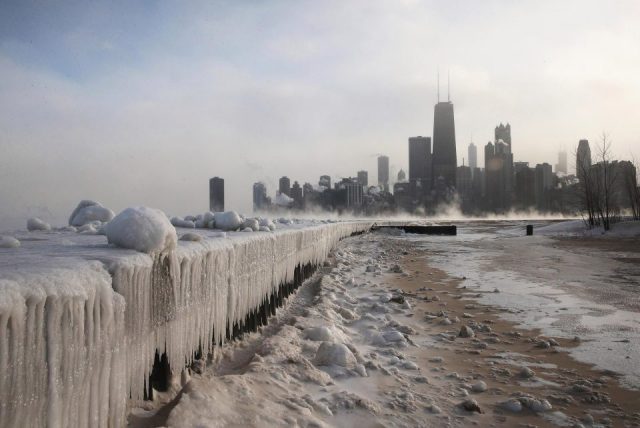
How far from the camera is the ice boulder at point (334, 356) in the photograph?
3.58 meters

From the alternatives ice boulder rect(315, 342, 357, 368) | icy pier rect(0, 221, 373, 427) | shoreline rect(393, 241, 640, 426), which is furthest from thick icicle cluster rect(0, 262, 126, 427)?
shoreline rect(393, 241, 640, 426)

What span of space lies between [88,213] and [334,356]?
5.75 m

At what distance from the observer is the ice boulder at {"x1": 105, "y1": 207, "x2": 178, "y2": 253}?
2.52m

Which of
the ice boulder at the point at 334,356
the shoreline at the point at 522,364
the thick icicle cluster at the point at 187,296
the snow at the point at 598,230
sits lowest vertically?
the snow at the point at 598,230

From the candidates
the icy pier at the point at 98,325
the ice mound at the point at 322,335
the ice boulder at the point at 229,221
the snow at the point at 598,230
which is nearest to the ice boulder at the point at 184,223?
the ice boulder at the point at 229,221

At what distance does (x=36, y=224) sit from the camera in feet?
20.9

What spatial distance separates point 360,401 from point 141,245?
1.84 metres

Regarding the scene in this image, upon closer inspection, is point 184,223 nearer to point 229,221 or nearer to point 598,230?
point 229,221

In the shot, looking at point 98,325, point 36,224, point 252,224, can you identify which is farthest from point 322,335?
A: point 36,224

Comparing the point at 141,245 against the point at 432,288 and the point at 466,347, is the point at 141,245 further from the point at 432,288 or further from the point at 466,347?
the point at 432,288

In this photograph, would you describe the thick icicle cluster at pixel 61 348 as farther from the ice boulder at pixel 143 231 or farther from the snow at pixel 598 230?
the snow at pixel 598 230

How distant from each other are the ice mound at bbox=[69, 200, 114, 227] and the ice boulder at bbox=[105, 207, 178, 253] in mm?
4972

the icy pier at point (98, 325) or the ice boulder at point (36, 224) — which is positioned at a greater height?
the ice boulder at point (36, 224)

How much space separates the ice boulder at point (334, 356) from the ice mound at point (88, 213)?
534cm
